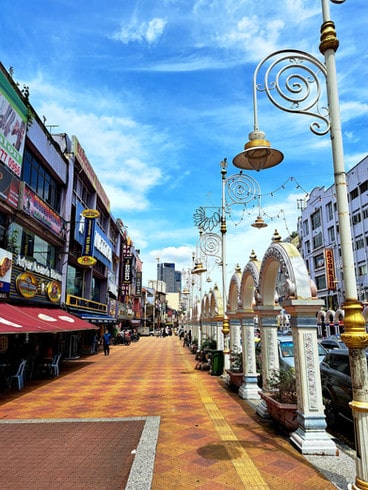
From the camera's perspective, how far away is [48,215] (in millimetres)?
17469

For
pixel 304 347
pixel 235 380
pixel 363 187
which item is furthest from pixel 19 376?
pixel 363 187

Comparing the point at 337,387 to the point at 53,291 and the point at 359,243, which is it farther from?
the point at 359,243

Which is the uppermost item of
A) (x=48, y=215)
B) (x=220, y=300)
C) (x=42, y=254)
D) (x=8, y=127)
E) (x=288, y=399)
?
(x=8, y=127)

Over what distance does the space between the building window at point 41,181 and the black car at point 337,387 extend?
1378cm

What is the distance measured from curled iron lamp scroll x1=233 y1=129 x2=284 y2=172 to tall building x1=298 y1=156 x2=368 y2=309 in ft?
81.0

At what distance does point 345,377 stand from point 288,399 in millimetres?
1553

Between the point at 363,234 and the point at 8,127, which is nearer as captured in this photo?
the point at 8,127

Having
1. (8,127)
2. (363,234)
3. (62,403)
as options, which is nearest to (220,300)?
(62,403)

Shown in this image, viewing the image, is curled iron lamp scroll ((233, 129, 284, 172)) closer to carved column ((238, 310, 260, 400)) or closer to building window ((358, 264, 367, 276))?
carved column ((238, 310, 260, 400))

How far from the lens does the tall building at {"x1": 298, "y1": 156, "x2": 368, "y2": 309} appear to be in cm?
3772

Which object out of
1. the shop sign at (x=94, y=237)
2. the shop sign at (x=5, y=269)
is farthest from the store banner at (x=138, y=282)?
the shop sign at (x=5, y=269)

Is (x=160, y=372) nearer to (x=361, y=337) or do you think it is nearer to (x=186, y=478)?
(x=186, y=478)

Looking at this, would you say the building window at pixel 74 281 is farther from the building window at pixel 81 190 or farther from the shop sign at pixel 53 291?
the building window at pixel 81 190

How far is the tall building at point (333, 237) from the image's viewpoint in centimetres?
3772
